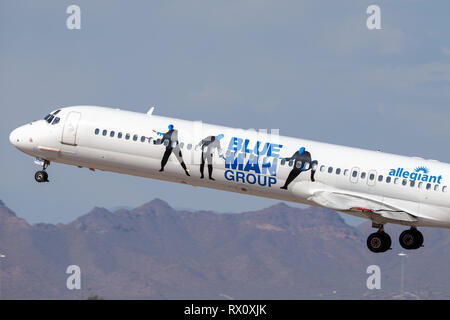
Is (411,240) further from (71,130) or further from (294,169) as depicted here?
(71,130)

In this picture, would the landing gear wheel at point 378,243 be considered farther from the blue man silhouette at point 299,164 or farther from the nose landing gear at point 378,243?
the blue man silhouette at point 299,164

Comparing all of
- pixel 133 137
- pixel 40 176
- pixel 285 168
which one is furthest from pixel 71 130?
pixel 285 168

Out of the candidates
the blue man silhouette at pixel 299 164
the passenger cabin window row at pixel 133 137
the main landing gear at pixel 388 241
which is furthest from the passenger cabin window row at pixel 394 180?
the passenger cabin window row at pixel 133 137

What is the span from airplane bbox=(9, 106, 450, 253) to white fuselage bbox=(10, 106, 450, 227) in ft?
0.18

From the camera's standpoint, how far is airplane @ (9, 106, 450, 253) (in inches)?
2044

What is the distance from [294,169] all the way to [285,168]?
50cm

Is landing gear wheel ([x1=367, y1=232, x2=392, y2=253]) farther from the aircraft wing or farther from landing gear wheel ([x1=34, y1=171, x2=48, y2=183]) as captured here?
landing gear wheel ([x1=34, y1=171, x2=48, y2=183])

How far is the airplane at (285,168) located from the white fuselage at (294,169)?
5 cm

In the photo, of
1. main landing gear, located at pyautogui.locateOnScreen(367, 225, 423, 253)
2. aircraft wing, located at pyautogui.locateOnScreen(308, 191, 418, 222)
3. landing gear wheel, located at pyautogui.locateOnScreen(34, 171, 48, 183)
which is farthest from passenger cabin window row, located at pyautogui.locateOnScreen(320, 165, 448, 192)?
landing gear wheel, located at pyautogui.locateOnScreen(34, 171, 48, 183)

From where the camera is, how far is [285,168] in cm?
5209

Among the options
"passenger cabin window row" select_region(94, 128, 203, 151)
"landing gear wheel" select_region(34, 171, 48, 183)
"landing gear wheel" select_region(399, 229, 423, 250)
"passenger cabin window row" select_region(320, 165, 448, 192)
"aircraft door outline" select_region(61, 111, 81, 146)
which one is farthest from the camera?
"landing gear wheel" select_region(34, 171, 48, 183)

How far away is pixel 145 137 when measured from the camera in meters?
53.3
